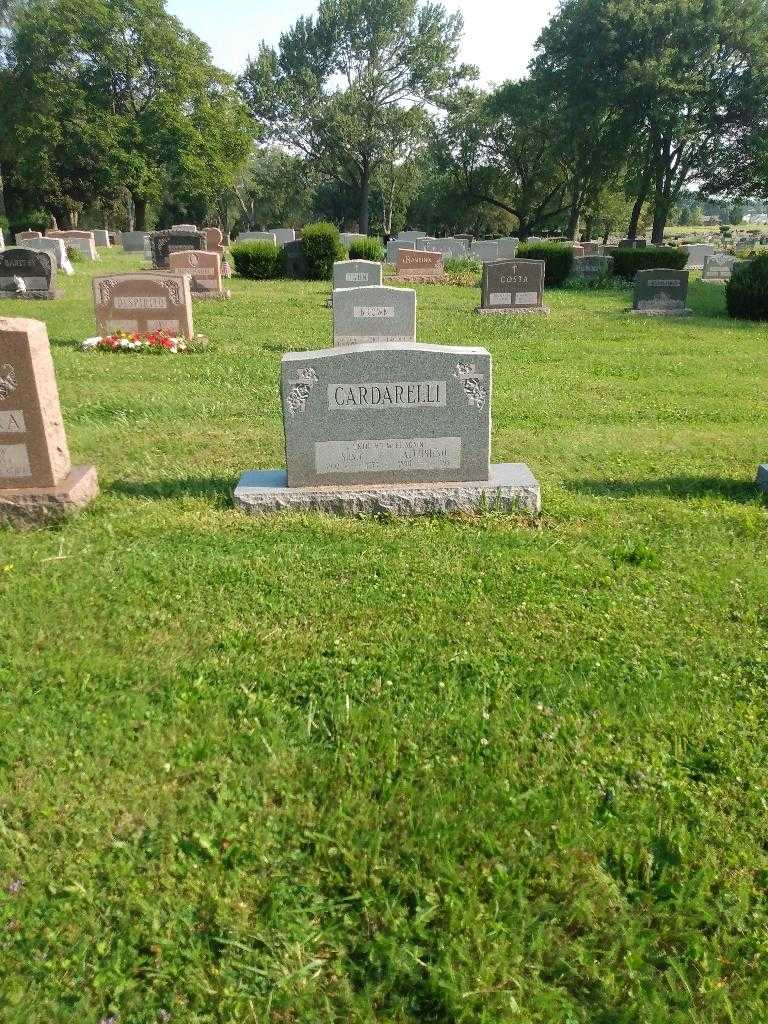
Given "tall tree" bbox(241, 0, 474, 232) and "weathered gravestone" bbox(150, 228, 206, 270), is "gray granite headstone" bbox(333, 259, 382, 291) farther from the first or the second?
"tall tree" bbox(241, 0, 474, 232)

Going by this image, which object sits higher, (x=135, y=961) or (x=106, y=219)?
(x=106, y=219)

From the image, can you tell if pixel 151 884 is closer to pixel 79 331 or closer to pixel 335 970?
pixel 335 970

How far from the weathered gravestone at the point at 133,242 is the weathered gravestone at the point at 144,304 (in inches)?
1150

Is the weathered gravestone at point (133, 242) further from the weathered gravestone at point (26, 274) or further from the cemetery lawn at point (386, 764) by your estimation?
the cemetery lawn at point (386, 764)

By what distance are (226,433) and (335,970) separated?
5.53 metres

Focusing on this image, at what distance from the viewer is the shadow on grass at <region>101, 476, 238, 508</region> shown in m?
5.15

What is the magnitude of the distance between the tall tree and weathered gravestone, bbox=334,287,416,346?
4274 centimetres

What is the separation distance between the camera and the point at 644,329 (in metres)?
14.2

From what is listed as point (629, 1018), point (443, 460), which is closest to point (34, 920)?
point (629, 1018)

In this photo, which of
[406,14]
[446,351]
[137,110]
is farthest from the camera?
[406,14]

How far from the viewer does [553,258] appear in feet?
75.7

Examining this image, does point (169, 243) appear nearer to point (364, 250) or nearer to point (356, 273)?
point (364, 250)

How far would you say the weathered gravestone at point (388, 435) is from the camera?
15.2 ft

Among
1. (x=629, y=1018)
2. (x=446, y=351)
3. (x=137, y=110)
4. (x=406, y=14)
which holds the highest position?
(x=406, y=14)
